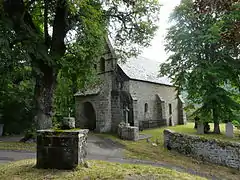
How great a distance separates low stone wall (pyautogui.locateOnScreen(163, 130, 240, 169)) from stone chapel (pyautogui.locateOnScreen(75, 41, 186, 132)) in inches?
252

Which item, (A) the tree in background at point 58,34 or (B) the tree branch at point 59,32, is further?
(B) the tree branch at point 59,32

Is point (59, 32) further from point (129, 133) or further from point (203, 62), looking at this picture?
point (203, 62)

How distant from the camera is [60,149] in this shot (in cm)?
531

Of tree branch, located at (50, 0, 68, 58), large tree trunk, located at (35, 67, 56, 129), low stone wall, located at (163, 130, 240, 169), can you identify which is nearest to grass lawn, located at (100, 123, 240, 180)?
low stone wall, located at (163, 130, 240, 169)

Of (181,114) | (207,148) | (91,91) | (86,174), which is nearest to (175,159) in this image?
(207,148)

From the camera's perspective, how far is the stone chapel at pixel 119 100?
18.3m

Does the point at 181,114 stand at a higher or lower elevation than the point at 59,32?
lower

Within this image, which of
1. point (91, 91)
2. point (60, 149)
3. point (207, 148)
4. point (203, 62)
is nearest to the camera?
point (60, 149)

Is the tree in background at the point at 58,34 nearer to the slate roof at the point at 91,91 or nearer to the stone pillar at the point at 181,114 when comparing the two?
the slate roof at the point at 91,91

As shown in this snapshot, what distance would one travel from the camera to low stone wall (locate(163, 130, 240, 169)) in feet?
31.1

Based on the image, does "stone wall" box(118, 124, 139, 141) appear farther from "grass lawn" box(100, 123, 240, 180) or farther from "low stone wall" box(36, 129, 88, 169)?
"low stone wall" box(36, 129, 88, 169)

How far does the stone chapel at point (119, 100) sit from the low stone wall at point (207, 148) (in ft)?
21.0

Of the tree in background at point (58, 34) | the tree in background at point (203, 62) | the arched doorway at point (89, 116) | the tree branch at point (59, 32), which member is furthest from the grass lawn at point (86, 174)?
the arched doorway at point (89, 116)

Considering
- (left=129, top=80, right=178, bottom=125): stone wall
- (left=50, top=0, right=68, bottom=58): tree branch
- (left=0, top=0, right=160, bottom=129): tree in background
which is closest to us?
(left=0, top=0, right=160, bottom=129): tree in background
